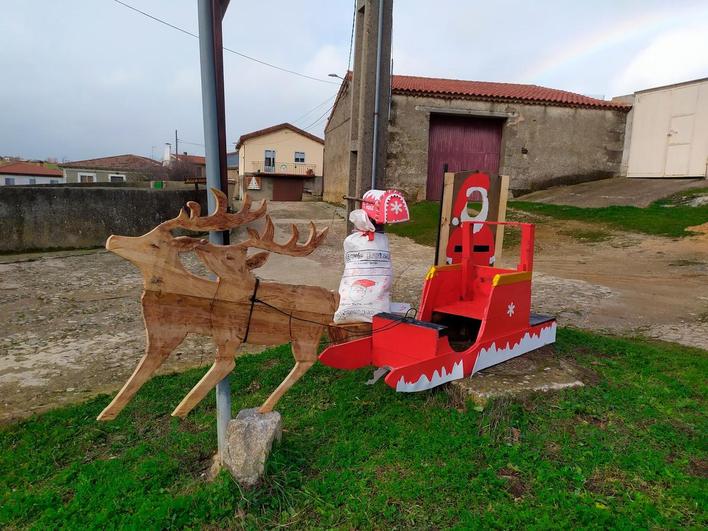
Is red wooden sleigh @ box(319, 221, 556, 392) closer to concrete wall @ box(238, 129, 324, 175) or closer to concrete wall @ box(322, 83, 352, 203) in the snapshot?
concrete wall @ box(322, 83, 352, 203)

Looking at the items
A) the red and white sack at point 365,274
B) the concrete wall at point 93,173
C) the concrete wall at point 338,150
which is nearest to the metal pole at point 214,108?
the red and white sack at point 365,274

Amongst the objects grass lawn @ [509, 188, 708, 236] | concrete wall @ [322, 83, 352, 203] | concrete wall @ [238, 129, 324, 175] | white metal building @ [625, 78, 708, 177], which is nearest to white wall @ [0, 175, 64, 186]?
concrete wall @ [238, 129, 324, 175]

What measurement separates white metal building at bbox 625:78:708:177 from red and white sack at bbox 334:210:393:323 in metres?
16.7

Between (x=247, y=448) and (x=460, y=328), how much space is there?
2.29 metres

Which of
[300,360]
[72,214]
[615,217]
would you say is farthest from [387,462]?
[615,217]

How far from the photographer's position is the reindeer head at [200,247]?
2352mm

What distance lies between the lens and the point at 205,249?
2.54 meters

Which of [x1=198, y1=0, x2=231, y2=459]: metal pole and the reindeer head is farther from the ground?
[x1=198, y1=0, x2=231, y2=459]: metal pole

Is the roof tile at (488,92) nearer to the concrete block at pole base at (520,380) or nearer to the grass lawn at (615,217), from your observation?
the grass lawn at (615,217)

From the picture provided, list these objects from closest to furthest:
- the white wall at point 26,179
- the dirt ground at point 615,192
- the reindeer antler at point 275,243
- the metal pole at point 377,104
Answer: the reindeer antler at point 275,243, the metal pole at point 377,104, the dirt ground at point 615,192, the white wall at point 26,179

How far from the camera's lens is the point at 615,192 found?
52.3 ft

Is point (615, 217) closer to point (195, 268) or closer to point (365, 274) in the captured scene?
point (195, 268)

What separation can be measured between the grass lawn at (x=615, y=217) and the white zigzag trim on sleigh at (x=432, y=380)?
28.2 feet

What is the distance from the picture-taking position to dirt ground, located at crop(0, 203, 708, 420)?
171 inches
